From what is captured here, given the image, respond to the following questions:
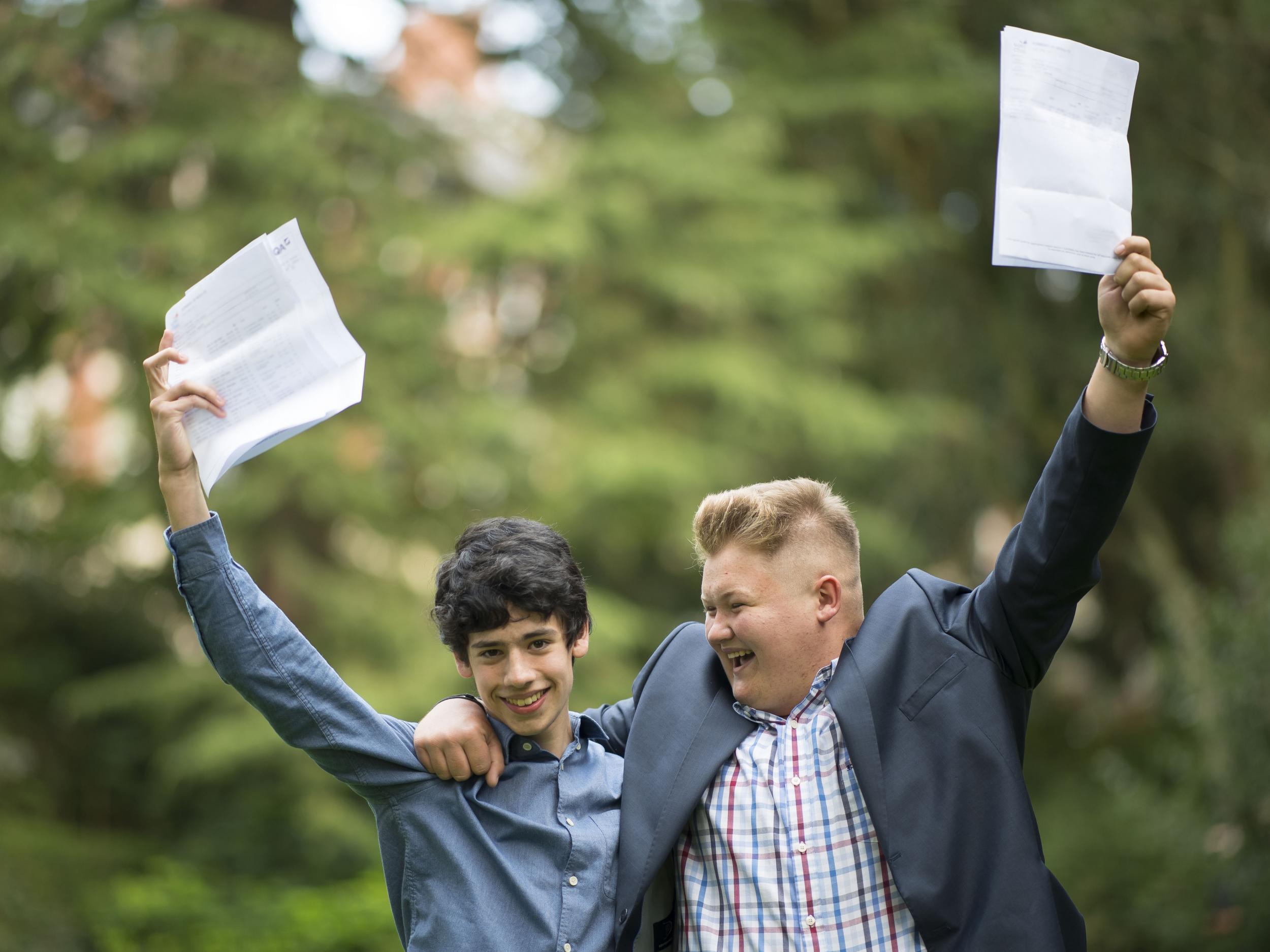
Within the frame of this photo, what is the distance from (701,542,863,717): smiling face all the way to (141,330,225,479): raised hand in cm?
Answer: 101

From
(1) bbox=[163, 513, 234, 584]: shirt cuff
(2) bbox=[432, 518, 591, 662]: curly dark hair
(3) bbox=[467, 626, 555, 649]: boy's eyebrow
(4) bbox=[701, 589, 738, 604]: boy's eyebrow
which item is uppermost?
(1) bbox=[163, 513, 234, 584]: shirt cuff

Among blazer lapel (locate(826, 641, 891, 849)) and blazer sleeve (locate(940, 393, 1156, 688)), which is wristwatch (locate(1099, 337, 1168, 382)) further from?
blazer lapel (locate(826, 641, 891, 849))

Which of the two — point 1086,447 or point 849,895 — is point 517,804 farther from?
point 1086,447

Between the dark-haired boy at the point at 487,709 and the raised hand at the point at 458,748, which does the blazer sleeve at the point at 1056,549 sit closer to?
the dark-haired boy at the point at 487,709

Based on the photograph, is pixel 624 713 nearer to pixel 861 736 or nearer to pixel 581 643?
pixel 581 643

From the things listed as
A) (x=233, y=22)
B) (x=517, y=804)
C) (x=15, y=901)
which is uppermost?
(x=233, y=22)

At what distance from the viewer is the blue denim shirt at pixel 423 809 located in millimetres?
2164

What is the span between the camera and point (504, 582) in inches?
89.7

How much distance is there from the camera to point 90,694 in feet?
26.2

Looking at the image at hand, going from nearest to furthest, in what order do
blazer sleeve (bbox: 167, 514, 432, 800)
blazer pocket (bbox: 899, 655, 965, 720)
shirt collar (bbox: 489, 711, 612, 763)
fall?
blazer sleeve (bbox: 167, 514, 432, 800)
blazer pocket (bbox: 899, 655, 965, 720)
shirt collar (bbox: 489, 711, 612, 763)

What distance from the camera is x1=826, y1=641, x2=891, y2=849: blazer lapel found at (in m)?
2.19

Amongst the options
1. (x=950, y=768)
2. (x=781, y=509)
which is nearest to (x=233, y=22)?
(x=781, y=509)

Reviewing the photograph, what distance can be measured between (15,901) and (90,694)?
1441 millimetres

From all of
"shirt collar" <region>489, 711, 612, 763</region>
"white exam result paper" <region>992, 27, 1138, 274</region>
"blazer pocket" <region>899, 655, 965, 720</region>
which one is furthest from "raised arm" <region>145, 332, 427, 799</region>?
"white exam result paper" <region>992, 27, 1138, 274</region>
